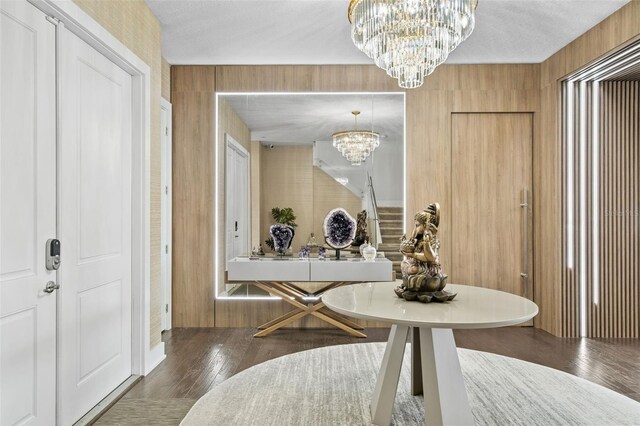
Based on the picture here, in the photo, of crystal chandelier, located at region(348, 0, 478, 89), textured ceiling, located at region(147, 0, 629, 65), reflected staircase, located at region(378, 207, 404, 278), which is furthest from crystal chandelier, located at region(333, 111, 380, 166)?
crystal chandelier, located at region(348, 0, 478, 89)

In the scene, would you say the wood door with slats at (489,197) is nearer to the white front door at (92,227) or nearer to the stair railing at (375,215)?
the stair railing at (375,215)

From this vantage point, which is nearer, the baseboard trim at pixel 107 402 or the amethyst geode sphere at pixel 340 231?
the baseboard trim at pixel 107 402

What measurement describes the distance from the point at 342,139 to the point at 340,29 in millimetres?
1116

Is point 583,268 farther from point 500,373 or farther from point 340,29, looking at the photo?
point 340,29

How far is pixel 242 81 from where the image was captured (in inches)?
171

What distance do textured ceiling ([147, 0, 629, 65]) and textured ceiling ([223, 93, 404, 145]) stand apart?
1.26 ft

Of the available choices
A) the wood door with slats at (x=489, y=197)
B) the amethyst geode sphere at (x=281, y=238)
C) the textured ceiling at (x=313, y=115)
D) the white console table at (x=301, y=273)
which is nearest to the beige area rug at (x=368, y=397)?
the white console table at (x=301, y=273)

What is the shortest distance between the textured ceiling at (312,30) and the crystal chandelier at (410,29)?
2.78 ft

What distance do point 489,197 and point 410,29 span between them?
2.58 metres

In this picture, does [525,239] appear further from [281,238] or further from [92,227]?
[92,227]

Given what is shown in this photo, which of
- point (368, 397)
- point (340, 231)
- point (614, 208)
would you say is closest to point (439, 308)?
point (368, 397)

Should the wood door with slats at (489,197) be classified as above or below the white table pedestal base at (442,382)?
above

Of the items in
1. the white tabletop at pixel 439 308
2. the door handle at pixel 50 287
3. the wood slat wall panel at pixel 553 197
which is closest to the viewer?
the white tabletop at pixel 439 308

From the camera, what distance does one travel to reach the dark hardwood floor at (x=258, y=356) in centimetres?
257
